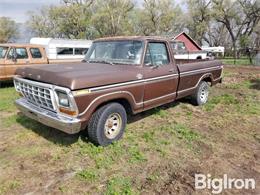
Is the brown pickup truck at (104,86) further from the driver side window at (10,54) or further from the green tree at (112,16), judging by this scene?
the green tree at (112,16)

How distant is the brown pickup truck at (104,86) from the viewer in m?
3.67

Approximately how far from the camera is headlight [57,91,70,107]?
11.7ft

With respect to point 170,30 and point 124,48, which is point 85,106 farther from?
point 170,30

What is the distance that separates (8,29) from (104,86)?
5195cm

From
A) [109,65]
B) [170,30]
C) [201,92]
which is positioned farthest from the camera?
[170,30]

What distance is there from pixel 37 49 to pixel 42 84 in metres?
7.24

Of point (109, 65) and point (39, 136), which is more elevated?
point (109, 65)

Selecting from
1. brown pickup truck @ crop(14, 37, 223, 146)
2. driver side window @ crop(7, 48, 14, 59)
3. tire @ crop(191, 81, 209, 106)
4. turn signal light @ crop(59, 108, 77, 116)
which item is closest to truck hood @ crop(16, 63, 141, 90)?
brown pickup truck @ crop(14, 37, 223, 146)

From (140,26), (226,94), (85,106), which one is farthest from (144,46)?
(140,26)

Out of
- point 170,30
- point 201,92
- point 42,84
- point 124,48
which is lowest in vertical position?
point 201,92

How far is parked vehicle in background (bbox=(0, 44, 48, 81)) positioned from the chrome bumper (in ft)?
18.5

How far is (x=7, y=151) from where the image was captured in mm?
4148

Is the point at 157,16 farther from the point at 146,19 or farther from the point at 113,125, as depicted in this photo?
the point at 113,125

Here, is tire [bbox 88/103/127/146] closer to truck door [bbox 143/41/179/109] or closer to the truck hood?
the truck hood
